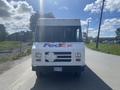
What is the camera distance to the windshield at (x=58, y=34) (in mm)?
12146

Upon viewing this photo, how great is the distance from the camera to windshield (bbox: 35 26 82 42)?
12146 millimetres

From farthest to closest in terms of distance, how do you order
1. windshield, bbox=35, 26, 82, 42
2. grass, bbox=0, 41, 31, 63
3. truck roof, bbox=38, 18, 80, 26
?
grass, bbox=0, 41, 31, 63, truck roof, bbox=38, 18, 80, 26, windshield, bbox=35, 26, 82, 42

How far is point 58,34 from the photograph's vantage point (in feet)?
40.3

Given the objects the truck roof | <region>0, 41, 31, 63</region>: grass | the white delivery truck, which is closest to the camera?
the white delivery truck

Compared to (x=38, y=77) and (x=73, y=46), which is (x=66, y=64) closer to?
(x=73, y=46)

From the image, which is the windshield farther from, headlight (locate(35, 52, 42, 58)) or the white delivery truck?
headlight (locate(35, 52, 42, 58))

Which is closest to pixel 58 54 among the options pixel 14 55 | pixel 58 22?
pixel 58 22

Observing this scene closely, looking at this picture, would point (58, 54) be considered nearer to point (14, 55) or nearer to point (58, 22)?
point (58, 22)

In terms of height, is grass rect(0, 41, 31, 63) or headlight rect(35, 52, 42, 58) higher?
headlight rect(35, 52, 42, 58)

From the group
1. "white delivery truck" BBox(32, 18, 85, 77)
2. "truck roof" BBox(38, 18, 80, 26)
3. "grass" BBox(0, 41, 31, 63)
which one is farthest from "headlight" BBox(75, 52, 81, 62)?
"grass" BBox(0, 41, 31, 63)

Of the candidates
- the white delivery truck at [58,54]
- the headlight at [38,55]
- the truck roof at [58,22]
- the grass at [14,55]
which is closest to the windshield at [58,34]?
the white delivery truck at [58,54]

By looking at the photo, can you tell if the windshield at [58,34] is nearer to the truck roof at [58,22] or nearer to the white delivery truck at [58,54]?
the white delivery truck at [58,54]

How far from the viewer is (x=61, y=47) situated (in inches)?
450

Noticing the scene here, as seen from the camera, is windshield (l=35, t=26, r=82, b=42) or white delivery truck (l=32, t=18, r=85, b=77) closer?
white delivery truck (l=32, t=18, r=85, b=77)
